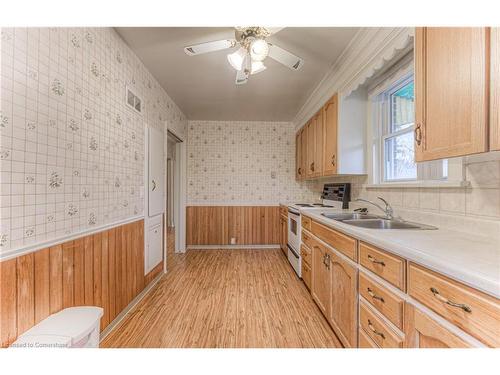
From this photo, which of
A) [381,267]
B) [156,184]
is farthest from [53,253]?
[381,267]

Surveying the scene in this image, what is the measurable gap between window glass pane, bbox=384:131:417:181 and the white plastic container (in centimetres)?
234

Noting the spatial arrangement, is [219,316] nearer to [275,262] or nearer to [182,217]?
[275,262]

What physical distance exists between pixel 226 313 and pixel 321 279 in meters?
0.89

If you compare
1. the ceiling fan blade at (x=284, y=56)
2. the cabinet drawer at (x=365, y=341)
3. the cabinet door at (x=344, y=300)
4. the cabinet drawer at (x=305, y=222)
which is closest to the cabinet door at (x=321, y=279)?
the cabinet door at (x=344, y=300)

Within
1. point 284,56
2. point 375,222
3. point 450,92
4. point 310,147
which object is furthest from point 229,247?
point 450,92

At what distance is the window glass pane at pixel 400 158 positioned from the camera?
178 centimetres

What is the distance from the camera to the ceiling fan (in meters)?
1.45

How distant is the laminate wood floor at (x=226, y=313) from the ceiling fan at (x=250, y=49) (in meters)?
2.01

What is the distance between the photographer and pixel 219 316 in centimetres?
189

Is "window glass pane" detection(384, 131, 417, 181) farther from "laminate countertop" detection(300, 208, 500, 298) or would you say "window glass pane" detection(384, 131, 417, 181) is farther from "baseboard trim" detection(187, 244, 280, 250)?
"baseboard trim" detection(187, 244, 280, 250)

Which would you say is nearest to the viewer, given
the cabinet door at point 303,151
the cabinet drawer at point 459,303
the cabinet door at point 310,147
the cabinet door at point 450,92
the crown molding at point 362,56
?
the cabinet drawer at point 459,303

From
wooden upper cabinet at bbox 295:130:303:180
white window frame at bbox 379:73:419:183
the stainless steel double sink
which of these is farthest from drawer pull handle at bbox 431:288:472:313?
wooden upper cabinet at bbox 295:130:303:180

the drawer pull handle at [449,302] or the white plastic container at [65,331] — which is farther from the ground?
the drawer pull handle at [449,302]

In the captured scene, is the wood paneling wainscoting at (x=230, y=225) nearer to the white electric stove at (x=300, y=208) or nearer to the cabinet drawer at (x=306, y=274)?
the white electric stove at (x=300, y=208)
